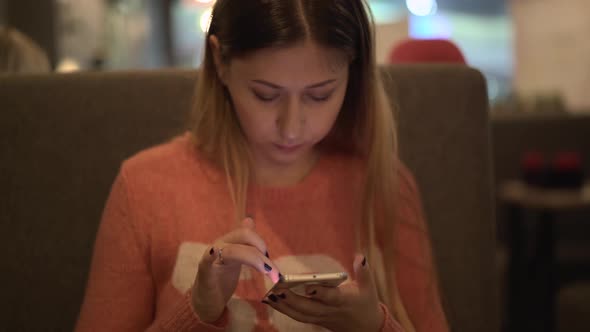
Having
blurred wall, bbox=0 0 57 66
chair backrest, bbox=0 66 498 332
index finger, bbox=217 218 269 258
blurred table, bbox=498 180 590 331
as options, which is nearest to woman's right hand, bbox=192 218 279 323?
index finger, bbox=217 218 269 258

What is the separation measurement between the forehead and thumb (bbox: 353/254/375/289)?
0.84ft

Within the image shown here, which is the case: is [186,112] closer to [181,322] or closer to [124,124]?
[124,124]

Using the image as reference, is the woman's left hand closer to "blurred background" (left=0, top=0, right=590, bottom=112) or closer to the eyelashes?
the eyelashes

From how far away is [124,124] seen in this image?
1.10 m

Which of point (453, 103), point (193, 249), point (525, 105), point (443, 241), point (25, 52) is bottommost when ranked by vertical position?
point (525, 105)

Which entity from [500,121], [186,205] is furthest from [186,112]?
[500,121]

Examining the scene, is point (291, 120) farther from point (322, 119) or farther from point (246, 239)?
point (246, 239)

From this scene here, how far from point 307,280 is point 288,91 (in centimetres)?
29

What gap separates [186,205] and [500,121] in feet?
7.77

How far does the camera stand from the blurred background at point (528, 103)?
2.09 meters

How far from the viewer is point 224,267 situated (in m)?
0.74

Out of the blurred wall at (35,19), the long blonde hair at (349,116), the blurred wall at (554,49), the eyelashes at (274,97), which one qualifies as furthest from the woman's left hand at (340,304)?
the blurred wall at (554,49)

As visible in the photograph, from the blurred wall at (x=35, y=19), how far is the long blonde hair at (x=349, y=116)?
190cm

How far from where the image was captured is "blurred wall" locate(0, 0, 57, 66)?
2623mm
